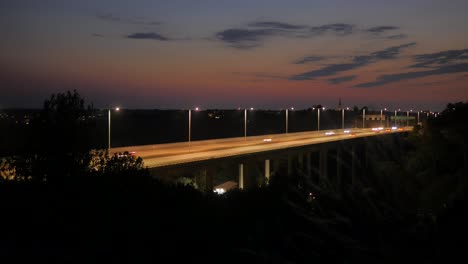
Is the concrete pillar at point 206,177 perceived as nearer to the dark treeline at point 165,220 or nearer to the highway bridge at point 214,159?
the highway bridge at point 214,159

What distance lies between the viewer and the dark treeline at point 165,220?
841 centimetres

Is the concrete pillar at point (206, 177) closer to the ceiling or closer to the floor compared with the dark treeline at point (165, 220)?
closer to the floor

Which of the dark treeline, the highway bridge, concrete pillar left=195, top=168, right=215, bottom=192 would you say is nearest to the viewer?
the dark treeline

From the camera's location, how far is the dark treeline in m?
8.41

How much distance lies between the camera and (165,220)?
11.4 meters

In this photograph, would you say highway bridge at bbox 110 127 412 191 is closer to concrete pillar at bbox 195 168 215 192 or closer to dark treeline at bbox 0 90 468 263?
concrete pillar at bbox 195 168 215 192

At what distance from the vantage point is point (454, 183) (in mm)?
25625

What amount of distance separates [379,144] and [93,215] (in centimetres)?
6750

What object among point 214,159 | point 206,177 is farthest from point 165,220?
point 214,159

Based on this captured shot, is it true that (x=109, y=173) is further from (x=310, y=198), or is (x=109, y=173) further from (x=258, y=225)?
(x=310, y=198)

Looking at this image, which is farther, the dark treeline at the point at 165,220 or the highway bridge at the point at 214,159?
the highway bridge at the point at 214,159

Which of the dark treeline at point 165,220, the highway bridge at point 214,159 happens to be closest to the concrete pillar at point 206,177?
the highway bridge at point 214,159

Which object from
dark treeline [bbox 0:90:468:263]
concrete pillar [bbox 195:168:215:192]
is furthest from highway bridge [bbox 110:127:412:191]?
dark treeline [bbox 0:90:468:263]

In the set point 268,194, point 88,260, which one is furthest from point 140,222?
point 268,194
